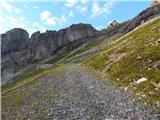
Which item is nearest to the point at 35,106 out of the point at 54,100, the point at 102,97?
the point at 54,100

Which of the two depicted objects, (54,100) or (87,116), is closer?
(87,116)

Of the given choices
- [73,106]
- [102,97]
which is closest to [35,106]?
[73,106]

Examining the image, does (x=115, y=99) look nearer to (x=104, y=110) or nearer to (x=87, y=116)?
(x=104, y=110)

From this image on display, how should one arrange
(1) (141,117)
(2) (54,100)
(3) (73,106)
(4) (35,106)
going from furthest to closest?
(2) (54,100) → (4) (35,106) → (3) (73,106) → (1) (141,117)

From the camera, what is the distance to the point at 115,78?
46125 mm

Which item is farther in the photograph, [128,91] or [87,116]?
[128,91]

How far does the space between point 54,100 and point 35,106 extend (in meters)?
2.77

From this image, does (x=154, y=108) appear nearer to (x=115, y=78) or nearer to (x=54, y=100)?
(x=54, y=100)

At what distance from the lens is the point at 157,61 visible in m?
43.5

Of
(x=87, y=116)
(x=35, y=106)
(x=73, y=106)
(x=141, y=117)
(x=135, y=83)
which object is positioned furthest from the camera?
(x=135, y=83)

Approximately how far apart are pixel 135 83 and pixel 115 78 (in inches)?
369

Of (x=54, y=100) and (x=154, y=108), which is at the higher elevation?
(x=54, y=100)

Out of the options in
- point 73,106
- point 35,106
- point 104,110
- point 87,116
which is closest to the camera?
point 87,116

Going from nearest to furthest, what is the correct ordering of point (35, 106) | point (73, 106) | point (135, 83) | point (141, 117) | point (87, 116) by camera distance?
point (141, 117)
point (87, 116)
point (73, 106)
point (35, 106)
point (135, 83)
